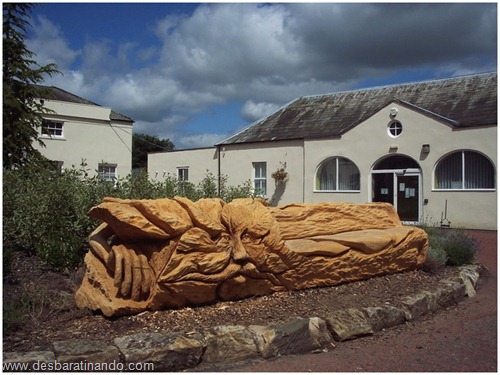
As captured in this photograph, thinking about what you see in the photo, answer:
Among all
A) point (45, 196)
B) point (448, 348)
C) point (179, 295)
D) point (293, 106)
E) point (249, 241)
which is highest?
point (293, 106)

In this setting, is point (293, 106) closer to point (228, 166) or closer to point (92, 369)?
point (228, 166)

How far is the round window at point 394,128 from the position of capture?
17.3m

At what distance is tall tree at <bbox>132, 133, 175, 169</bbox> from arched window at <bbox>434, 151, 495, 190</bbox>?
3868cm

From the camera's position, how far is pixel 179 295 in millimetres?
5055

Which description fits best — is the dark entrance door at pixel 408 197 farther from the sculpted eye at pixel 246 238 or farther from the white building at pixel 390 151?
the sculpted eye at pixel 246 238

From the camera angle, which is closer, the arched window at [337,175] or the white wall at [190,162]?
the arched window at [337,175]

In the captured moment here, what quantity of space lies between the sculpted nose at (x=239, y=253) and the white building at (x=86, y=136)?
1896 cm

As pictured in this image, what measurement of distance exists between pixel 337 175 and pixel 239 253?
46.6 feet

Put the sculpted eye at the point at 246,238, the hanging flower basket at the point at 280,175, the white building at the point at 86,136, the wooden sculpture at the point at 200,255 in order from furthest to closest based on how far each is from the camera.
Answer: the white building at the point at 86,136 < the hanging flower basket at the point at 280,175 < the sculpted eye at the point at 246,238 < the wooden sculpture at the point at 200,255

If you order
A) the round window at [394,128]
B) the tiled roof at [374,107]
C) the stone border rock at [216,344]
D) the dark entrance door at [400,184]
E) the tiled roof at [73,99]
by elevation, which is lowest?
the stone border rock at [216,344]

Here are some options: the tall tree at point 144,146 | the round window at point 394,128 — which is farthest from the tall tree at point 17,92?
the tall tree at point 144,146

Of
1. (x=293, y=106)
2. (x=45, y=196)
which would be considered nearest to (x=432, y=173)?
(x=293, y=106)

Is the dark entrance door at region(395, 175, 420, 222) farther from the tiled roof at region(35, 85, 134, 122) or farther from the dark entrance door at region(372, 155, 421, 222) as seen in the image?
the tiled roof at region(35, 85, 134, 122)

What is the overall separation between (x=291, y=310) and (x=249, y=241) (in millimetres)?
892
